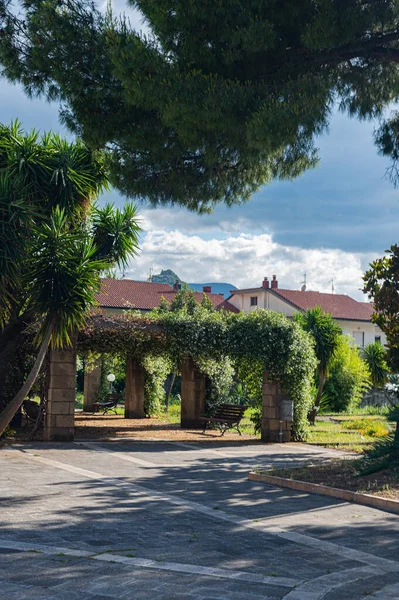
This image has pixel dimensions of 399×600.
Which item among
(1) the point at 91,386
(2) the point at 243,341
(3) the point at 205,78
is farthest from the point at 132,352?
(3) the point at 205,78

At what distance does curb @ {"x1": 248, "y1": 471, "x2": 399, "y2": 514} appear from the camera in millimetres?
9367

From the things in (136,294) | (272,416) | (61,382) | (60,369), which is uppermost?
(136,294)

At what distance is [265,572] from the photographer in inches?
243

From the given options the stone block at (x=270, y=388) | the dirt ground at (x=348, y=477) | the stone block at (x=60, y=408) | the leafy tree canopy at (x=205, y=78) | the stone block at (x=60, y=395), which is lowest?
the dirt ground at (x=348, y=477)

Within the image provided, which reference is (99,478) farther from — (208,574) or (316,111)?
(316,111)

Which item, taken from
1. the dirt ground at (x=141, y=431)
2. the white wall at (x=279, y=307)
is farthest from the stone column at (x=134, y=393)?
the white wall at (x=279, y=307)

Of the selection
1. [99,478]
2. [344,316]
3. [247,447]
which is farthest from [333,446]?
[344,316]

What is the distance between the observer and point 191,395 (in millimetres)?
22797

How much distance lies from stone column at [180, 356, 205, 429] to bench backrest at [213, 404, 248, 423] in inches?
53.6

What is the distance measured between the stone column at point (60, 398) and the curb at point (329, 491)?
261 inches

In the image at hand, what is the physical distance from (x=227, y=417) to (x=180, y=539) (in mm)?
13799

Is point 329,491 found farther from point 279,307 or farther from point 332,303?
point 332,303

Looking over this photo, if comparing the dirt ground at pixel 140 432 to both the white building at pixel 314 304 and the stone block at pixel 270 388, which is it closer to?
the stone block at pixel 270 388

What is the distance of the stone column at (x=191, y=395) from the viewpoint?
22828 mm
